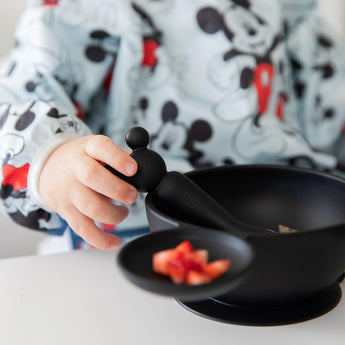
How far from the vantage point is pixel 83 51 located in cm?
78

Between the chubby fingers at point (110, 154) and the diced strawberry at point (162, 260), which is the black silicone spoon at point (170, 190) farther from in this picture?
the diced strawberry at point (162, 260)

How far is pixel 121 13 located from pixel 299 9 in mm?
333

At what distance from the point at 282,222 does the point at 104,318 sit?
0.69 feet

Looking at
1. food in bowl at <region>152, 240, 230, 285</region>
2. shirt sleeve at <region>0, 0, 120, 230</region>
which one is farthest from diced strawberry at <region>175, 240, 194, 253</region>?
shirt sleeve at <region>0, 0, 120, 230</region>

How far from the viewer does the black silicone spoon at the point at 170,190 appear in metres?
0.48

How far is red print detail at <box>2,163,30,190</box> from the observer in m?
0.65

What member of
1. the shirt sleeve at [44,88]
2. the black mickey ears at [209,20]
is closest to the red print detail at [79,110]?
the shirt sleeve at [44,88]

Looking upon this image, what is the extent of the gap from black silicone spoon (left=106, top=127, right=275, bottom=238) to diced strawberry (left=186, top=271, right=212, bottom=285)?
128 mm

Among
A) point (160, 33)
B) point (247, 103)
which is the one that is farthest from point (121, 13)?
point (247, 103)

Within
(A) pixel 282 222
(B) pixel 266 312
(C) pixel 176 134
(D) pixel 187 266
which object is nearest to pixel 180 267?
(D) pixel 187 266

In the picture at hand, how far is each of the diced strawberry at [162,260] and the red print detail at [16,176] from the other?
316 mm

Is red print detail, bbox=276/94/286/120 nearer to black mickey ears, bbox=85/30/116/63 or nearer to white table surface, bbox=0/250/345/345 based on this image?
black mickey ears, bbox=85/30/116/63

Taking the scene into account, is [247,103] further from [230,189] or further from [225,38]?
[230,189]

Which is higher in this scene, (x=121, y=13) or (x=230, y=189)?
(x=121, y=13)
